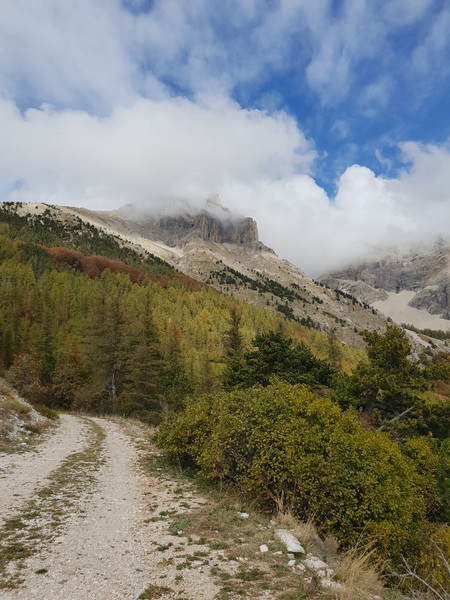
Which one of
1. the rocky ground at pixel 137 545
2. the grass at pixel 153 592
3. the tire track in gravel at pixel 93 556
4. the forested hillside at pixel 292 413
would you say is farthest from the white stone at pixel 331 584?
the tire track in gravel at pixel 93 556

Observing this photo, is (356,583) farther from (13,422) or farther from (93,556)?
(13,422)

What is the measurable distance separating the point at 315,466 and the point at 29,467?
12750mm

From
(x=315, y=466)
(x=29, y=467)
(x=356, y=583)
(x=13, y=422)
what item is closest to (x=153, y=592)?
(x=356, y=583)

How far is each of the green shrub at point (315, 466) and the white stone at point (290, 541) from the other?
69.2 inches

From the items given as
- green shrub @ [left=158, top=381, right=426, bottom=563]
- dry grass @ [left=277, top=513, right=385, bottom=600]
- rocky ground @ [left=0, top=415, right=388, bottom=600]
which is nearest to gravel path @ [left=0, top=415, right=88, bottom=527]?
rocky ground @ [left=0, top=415, right=388, bottom=600]

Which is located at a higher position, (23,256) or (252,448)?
(23,256)

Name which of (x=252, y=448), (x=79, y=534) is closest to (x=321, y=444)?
(x=252, y=448)

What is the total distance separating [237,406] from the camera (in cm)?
1441

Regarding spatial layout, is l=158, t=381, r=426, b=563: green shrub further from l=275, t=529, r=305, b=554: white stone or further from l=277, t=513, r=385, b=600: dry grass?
l=275, t=529, r=305, b=554: white stone

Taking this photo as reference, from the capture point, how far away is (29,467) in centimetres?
1424

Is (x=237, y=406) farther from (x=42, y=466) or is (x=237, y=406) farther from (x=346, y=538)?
(x=42, y=466)

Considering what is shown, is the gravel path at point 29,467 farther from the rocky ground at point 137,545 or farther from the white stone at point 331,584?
the white stone at point 331,584

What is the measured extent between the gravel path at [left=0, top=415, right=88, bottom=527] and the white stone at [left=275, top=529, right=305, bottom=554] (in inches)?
302

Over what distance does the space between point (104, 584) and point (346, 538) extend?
826 centimetres
